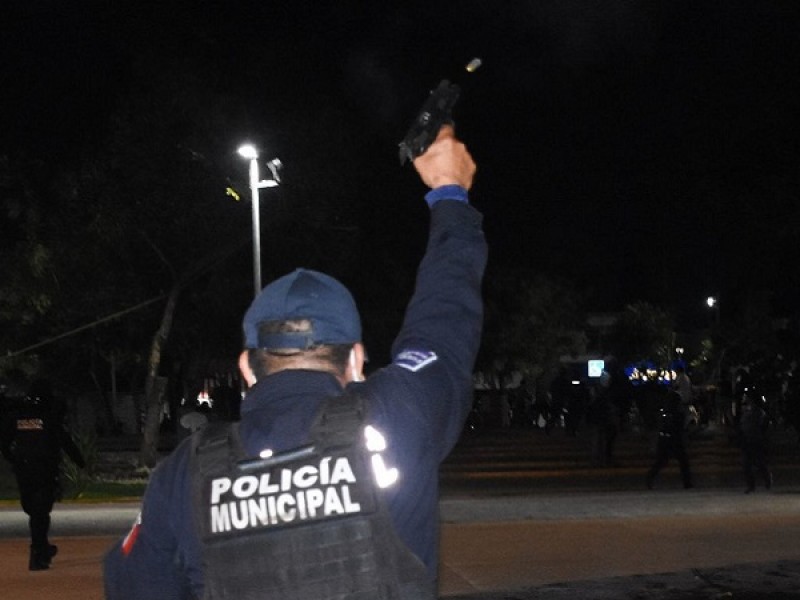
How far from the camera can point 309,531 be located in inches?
98.4

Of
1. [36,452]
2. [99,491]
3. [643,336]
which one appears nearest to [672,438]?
[99,491]

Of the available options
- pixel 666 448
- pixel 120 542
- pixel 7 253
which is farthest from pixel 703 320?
pixel 120 542

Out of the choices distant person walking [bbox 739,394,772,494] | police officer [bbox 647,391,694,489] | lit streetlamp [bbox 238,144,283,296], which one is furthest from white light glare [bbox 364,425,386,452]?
police officer [bbox 647,391,694,489]

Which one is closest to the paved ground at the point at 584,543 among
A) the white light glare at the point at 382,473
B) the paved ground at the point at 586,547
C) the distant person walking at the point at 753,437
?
the paved ground at the point at 586,547

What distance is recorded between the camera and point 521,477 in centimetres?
2419

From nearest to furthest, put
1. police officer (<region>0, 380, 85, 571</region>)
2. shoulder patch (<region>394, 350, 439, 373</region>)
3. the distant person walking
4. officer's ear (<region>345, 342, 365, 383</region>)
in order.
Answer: shoulder patch (<region>394, 350, 439, 373</region>)
officer's ear (<region>345, 342, 365, 383</region>)
police officer (<region>0, 380, 85, 571</region>)
the distant person walking

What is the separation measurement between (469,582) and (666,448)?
9.07 metres

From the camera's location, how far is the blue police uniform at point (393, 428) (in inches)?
103

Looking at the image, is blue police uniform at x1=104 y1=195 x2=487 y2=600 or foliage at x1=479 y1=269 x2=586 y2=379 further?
foliage at x1=479 y1=269 x2=586 y2=379

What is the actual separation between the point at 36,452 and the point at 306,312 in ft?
33.2

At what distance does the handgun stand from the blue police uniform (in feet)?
0.91

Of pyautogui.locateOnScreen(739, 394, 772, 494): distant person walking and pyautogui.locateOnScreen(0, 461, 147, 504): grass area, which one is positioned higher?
pyautogui.locateOnScreen(739, 394, 772, 494): distant person walking

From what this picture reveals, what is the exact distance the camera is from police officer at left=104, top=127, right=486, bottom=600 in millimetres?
2498

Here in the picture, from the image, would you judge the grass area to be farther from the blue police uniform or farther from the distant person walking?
the blue police uniform
